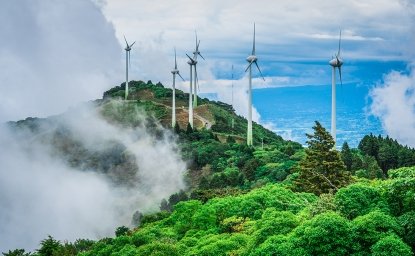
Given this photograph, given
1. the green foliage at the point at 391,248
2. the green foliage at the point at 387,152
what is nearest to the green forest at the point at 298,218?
the green foliage at the point at 391,248

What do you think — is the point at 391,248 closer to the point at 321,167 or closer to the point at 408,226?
the point at 408,226

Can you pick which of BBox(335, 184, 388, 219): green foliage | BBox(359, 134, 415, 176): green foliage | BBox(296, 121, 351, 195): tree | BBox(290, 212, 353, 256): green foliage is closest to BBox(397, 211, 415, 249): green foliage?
BBox(335, 184, 388, 219): green foliage

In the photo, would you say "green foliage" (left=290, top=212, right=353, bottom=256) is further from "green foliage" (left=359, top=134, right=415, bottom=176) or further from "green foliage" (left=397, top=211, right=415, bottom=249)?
"green foliage" (left=359, top=134, right=415, bottom=176)

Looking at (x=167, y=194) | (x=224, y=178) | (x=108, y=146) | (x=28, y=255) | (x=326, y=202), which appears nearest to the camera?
(x=326, y=202)

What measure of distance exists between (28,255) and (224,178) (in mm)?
41490

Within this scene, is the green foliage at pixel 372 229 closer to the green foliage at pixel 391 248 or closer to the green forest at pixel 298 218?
the green forest at pixel 298 218

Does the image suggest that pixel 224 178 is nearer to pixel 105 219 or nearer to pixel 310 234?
pixel 105 219

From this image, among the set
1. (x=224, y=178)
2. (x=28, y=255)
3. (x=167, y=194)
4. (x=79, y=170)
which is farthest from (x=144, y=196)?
(x=28, y=255)

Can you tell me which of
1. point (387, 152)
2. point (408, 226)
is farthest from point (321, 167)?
point (387, 152)

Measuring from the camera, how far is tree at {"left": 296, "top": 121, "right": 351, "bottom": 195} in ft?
240

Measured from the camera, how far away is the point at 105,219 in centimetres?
14562

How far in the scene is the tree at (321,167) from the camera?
73062 mm

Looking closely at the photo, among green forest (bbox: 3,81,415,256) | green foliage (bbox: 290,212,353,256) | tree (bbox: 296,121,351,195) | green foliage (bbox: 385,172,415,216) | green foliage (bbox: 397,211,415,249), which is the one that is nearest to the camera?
green foliage (bbox: 290,212,353,256)

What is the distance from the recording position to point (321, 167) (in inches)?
3041
